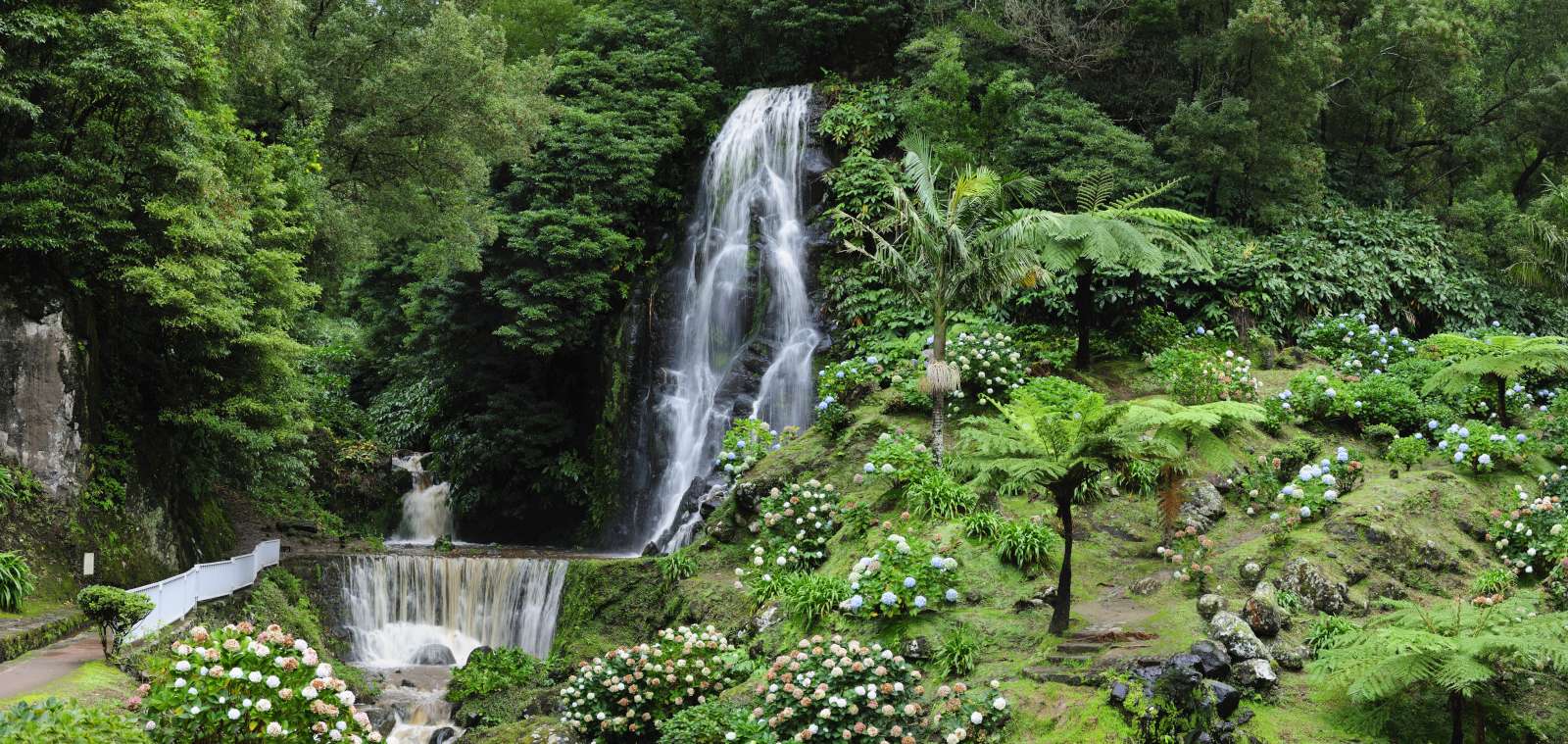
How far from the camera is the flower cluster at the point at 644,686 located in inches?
400

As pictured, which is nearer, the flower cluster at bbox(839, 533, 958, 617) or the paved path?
the paved path

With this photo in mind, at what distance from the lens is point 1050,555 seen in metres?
10.7

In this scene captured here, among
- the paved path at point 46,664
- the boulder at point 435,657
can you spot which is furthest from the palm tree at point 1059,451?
the boulder at point 435,657

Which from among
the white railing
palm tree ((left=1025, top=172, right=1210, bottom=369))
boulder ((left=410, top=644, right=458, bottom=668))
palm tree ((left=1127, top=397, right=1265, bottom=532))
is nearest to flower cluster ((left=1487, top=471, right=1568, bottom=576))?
palm tree ((left=1127, top=397, right=1265, bottom=532))

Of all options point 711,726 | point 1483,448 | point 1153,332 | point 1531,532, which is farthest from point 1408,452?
point 711,726

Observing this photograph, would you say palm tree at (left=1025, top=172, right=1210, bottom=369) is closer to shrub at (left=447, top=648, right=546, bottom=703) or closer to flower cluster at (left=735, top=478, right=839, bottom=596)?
flower cluster at (left=735, top=478, right=839, bottom=596)

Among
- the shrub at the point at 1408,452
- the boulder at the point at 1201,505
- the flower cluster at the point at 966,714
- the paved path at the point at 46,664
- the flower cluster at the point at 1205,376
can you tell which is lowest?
A: the flower cluster at the point at 966,714

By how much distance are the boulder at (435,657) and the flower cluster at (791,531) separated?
17.9 feet

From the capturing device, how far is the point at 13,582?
11.2 meters

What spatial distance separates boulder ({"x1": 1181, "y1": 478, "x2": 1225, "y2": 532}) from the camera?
11039 millimetres

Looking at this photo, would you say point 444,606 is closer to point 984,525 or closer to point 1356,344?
point 984,525

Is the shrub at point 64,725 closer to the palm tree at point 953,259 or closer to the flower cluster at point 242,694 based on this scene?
the flower cluster at point 242,694

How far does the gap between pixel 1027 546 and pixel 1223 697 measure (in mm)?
2973

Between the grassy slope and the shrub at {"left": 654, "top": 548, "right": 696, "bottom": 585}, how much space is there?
0.24 meters
